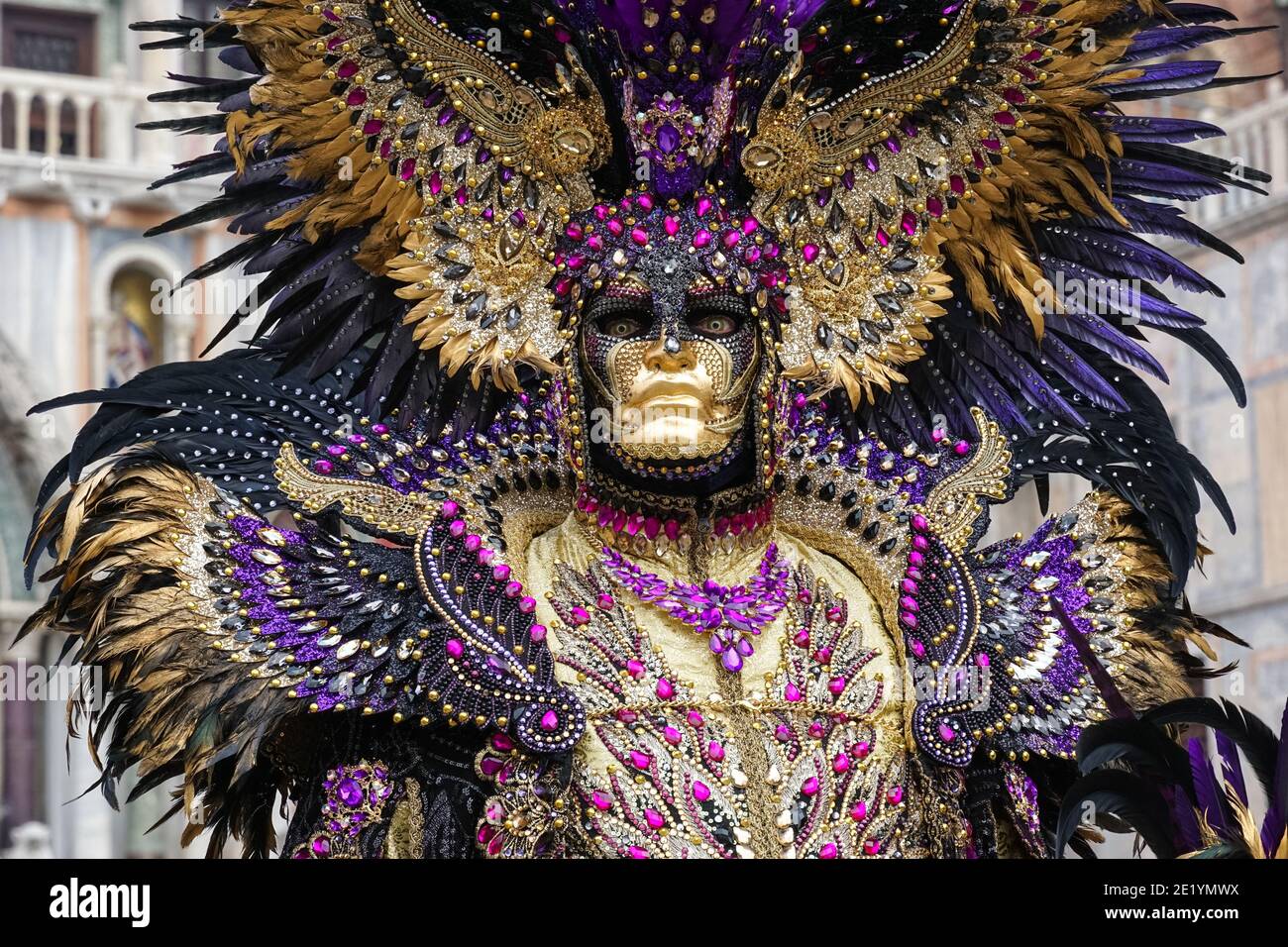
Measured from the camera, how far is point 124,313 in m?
18.1

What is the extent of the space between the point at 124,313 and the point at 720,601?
39.8ft

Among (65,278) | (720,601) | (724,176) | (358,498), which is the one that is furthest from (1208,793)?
(65,278)

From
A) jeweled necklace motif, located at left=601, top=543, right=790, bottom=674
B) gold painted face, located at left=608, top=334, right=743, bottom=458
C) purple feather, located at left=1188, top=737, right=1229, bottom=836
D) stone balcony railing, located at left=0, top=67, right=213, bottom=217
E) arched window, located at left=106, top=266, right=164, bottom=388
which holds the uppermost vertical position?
stone balcony railing, located at left=0, top=67, right=213, bottom=217

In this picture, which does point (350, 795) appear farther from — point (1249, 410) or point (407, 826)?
point (1249, 410)

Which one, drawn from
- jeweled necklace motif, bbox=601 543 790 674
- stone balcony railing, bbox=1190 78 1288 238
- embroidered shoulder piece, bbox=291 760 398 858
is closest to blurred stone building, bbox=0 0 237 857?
stone balcony railing, bbox=1190 78 1288 238

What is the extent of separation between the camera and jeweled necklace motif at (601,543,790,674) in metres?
6.66

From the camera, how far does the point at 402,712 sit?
6266 millimetres

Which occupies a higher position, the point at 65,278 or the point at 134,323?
the point at 65,278

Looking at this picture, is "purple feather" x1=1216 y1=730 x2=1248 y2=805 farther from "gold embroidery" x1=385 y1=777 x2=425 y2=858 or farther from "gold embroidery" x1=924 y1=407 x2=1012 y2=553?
"gold embroidery" x1=385 y1=777 x2=425 y2=858

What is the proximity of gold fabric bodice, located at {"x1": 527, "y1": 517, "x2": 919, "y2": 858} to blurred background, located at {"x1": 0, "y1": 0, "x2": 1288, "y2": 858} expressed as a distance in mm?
9282

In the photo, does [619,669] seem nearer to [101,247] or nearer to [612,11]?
[612,11]

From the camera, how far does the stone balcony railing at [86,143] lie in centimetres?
1798

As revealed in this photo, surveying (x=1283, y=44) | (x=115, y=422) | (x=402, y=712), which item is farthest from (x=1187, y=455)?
(x=1283, y=44)
